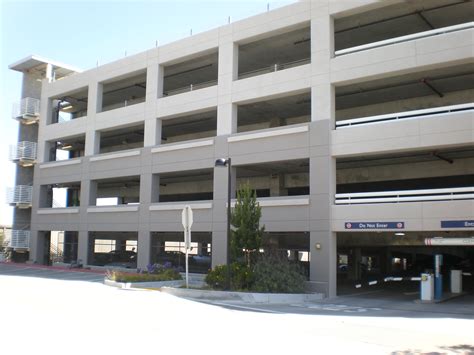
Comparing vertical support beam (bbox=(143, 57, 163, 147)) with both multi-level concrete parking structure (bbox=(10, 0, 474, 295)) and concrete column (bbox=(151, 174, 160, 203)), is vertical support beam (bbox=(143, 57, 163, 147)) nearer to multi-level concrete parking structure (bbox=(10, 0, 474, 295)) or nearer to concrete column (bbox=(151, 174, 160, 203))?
multi-level concrete parking structure (bbox=(10, 0, 474, 295))

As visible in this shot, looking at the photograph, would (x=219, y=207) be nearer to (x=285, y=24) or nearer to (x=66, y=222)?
(x=285, y=24)

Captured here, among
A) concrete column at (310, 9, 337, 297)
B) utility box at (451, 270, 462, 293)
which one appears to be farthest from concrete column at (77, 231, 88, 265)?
utility box at (451, 270, 462, 293)

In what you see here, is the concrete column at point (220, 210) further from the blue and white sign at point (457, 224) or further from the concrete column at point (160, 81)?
the blue and white sign at point (457, 224)

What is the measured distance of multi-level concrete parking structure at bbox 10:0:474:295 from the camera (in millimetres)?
23469

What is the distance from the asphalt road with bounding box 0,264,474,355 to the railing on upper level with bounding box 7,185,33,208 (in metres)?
24.0

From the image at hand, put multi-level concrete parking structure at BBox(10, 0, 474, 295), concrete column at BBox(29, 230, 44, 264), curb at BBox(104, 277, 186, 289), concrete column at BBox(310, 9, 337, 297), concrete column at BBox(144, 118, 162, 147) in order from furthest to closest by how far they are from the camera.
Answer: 1. concrete column at BBox(29, 230, 44, 264)
2. concrete column at BBox(144, 118, 162, 147)
3. concrete column at BBox(310, 9, 337, 297)
4. multi-level concrete parking structure at BBox(10, 0, 474, 295)
5. curb at BBox(104, 277, 186, 289)

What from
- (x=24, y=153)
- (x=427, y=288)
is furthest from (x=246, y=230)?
(x=24, y=153)

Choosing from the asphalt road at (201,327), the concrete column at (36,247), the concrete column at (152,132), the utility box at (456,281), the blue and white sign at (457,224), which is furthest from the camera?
the concrete column at (36,247)

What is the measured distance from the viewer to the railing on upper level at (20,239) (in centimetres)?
4106

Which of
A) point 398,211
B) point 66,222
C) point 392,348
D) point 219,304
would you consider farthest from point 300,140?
point 66,222

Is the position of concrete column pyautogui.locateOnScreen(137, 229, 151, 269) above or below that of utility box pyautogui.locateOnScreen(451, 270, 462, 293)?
above

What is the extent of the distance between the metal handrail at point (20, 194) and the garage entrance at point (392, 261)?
24368mm

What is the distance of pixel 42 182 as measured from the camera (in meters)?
40.1

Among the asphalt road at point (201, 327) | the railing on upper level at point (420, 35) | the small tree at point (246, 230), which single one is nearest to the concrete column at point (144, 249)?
the small tree at point (246, 230)
